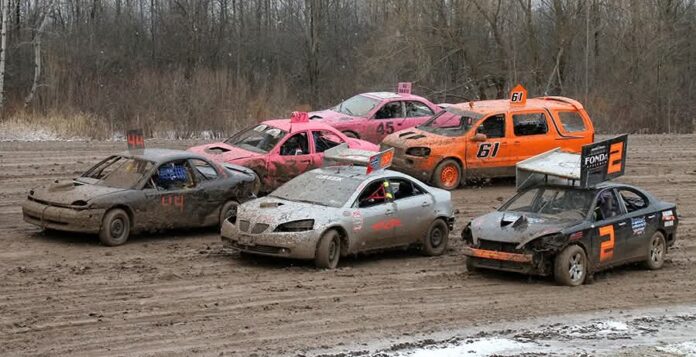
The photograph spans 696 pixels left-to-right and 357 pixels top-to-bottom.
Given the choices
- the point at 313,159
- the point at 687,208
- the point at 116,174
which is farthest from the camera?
the point at 687,208

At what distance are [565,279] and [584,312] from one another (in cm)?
126

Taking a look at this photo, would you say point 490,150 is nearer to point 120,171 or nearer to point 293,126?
point 293,126

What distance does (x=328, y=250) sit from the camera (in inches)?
550

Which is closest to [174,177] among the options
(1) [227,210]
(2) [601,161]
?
(1) [227,210]

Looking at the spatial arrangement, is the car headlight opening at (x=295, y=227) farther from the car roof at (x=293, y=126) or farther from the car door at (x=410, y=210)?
the car roof at (x=293, y=126)

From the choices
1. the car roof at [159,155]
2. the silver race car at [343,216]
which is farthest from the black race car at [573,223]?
the car roof at [159,155]

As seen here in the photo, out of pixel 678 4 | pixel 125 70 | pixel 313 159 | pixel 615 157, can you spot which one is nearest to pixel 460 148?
pixel 313 159

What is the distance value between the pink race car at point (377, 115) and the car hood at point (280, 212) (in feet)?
28.1

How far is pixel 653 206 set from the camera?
50.0 feet

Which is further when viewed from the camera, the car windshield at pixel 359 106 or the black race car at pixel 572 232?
the car windshield at pixel 359 106

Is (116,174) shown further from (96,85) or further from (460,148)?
(96,85)

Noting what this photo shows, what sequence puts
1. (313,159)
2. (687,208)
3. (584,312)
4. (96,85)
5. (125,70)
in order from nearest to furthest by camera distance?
(584,312)
(313,159)
(687,208)
(96,85)
(125,70)

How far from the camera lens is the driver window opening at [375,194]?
1485 centimetres

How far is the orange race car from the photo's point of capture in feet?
66.9
